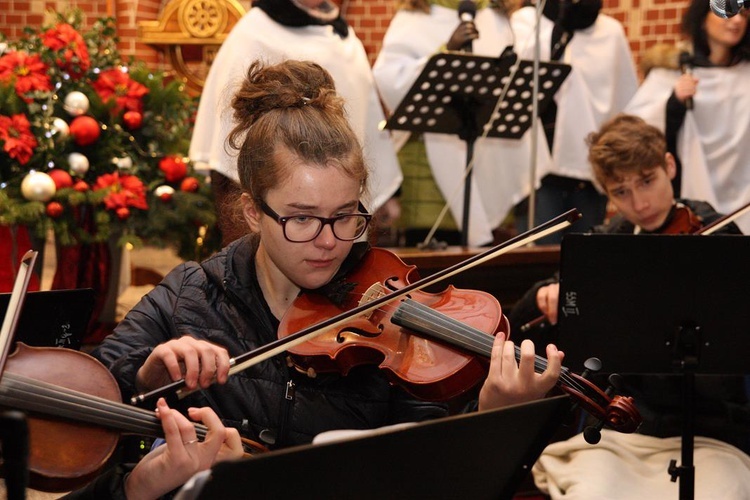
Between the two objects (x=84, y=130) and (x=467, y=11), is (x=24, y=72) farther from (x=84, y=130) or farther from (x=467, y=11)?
(x=467, y=11)

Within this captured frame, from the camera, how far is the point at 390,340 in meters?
1.83

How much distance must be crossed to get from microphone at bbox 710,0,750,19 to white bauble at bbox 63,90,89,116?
8.69 feet

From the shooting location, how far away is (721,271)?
2166mm

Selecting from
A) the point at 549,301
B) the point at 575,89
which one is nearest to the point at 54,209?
the point at 549,301

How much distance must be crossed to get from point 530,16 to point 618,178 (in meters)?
1.77

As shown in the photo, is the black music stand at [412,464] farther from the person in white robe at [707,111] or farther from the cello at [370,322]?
the person in white robe at [707,111]

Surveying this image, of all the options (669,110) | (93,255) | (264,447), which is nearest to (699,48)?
(669,110)

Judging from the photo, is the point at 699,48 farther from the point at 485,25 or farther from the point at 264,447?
the point at 264,447

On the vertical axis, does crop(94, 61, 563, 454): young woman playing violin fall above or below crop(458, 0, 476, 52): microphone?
below

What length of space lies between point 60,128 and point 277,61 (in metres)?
0.88

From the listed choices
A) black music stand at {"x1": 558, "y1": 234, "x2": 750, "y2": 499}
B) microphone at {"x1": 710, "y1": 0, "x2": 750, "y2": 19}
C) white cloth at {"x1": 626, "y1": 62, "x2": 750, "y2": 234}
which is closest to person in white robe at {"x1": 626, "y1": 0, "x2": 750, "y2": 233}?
white cloth at {"x1": 626, "y1": 62, "x2": 750, "y2": 234}

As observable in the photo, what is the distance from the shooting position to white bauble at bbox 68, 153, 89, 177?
12.2ft

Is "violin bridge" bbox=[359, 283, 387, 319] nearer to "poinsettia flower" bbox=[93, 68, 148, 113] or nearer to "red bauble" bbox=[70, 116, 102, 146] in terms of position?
"red bauble" bbox=[70, 116, 102, 146]

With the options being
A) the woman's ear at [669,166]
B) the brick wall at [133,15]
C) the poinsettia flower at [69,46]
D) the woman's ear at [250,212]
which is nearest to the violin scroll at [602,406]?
the woman's ear at [250,212]
